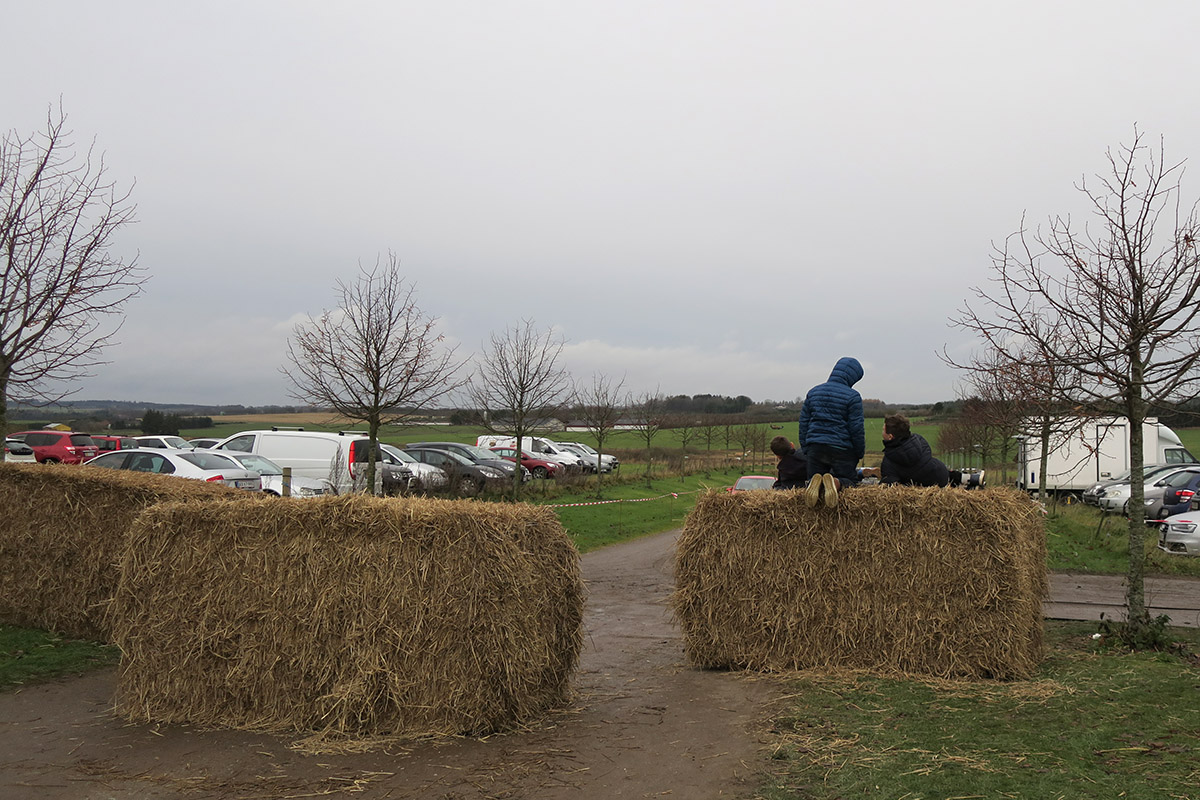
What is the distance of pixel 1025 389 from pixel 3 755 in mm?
9635

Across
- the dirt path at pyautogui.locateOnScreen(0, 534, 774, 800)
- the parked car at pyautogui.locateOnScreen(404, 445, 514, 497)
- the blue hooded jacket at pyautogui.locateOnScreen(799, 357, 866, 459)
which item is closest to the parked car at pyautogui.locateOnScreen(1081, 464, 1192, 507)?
the parked car at pyautogui.locateOnScreen(404, 445, 514, 497)

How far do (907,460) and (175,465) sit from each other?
12.7 m

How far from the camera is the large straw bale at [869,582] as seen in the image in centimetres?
741

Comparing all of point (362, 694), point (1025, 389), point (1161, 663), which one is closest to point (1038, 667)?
point (1161, 663)

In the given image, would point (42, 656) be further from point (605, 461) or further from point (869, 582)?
point (605, 461)

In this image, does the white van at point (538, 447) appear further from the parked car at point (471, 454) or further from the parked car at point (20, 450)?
the parked car at point (20, 450)

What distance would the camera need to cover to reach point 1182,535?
16.2m

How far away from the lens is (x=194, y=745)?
5.91 m

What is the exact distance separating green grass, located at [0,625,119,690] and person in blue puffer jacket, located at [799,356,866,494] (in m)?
6.95

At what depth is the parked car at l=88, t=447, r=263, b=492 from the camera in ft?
50.2

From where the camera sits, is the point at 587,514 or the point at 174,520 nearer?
the point at 174,520

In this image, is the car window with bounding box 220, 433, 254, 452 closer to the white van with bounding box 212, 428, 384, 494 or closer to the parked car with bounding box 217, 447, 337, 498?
the white van with bounding box 212, 428, 384, 494

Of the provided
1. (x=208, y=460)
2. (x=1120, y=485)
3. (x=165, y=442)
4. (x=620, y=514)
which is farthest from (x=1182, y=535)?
(x=165, y=442)

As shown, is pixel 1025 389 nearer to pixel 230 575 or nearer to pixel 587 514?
pixel 230 575
